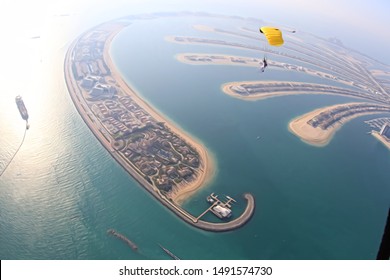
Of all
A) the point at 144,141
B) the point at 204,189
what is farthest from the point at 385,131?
the point at 144,141

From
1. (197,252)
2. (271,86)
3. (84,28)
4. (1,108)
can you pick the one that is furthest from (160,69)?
(197,252)

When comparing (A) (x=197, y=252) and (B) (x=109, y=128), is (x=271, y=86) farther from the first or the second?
(A) (x=197, y=252)

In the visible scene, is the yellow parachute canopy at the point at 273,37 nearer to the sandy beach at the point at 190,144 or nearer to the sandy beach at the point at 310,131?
the sandy beach at the point at 190,144

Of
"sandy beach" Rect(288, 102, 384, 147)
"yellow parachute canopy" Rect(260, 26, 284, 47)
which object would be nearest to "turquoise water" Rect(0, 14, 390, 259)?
"sandy beach" Rect(288, 102, 384, 147)

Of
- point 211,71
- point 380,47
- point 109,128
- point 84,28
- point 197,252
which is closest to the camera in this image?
point 197,252

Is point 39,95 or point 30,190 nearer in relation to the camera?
point 30,190

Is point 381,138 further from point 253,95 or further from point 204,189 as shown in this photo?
point 204,189

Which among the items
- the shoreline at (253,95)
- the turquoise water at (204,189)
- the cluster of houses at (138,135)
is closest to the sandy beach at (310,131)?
the turquoise water at (204,189)
